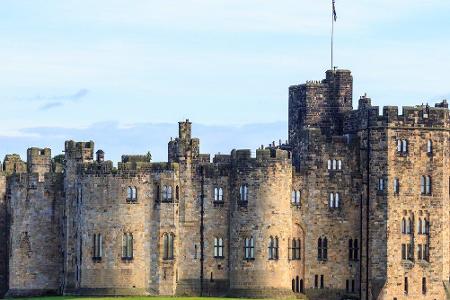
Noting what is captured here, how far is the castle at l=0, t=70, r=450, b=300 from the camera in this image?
137125mm

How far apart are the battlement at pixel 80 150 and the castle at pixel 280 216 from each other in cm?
10

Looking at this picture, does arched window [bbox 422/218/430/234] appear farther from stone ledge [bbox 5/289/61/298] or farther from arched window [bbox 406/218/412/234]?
stone ledge [bbox 5/289/61/298]

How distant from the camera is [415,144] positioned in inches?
5448

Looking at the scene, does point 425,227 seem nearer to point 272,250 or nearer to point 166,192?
point 272,250

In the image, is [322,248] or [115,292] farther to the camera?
[322,248]

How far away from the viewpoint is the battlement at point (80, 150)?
141250 mm

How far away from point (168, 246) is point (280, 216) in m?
8.27

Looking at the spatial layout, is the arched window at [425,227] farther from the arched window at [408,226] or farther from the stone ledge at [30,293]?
the stone ledge at [30,293]

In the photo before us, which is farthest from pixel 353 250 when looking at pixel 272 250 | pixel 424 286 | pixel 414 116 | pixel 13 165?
pixel 13 165

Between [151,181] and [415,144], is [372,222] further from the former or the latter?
[151,181]

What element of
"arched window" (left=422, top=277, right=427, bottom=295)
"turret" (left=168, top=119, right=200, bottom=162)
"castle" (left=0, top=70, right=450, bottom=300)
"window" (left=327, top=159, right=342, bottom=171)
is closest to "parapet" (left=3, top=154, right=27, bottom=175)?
"castle" (left=0, top=70, right=450, bottom=300)

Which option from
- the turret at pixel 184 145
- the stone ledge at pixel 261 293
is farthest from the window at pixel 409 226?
the turret at pixel 184 145

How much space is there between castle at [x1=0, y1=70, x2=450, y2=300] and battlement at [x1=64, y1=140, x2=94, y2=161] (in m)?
0.10

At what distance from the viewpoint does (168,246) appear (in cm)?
13762
